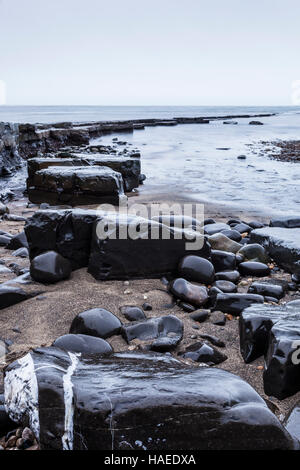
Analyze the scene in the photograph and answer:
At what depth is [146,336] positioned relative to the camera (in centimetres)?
244

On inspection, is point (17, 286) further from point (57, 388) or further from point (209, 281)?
point (57, 388)

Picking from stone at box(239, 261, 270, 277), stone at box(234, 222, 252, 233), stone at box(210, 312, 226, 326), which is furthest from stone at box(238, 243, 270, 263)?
stone at box(210, 312, 226, 326)

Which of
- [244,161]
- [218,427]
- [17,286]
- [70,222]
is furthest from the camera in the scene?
[244,161]

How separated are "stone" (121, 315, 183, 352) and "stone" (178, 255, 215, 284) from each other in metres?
0.75

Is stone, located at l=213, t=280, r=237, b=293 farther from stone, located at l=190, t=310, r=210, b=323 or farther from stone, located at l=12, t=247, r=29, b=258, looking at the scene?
stone, located at l=12, t=247, r=29, b=258

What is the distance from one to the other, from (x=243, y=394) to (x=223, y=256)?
7.10 ft

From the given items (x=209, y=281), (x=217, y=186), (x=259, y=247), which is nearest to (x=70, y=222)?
(x=209, y=281)

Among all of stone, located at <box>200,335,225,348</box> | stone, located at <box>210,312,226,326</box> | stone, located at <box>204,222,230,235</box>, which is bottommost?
stone, located at <box>200,335,225,348</box>

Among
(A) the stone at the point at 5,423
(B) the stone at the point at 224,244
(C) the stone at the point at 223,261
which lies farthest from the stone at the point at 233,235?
(A) the stone at the point at 5,423

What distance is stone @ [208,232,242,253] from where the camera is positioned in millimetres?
4109

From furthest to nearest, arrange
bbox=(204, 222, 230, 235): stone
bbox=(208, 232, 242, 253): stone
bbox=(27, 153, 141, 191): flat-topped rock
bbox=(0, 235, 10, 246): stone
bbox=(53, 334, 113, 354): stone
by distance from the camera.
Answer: bbox=(27, 153, 141, 191): flat-topped rock → bbox=(204, 222, 230, 235): stone → bbox=(0, 235, 10, 246): stone → bbox=(208, 232, 242, 253): stone → bbox=(53, 334, 113, 354): stone

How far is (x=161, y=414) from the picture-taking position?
55.1 inches

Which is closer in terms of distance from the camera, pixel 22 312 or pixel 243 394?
pixel 243 394

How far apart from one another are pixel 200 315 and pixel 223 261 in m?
0.98
